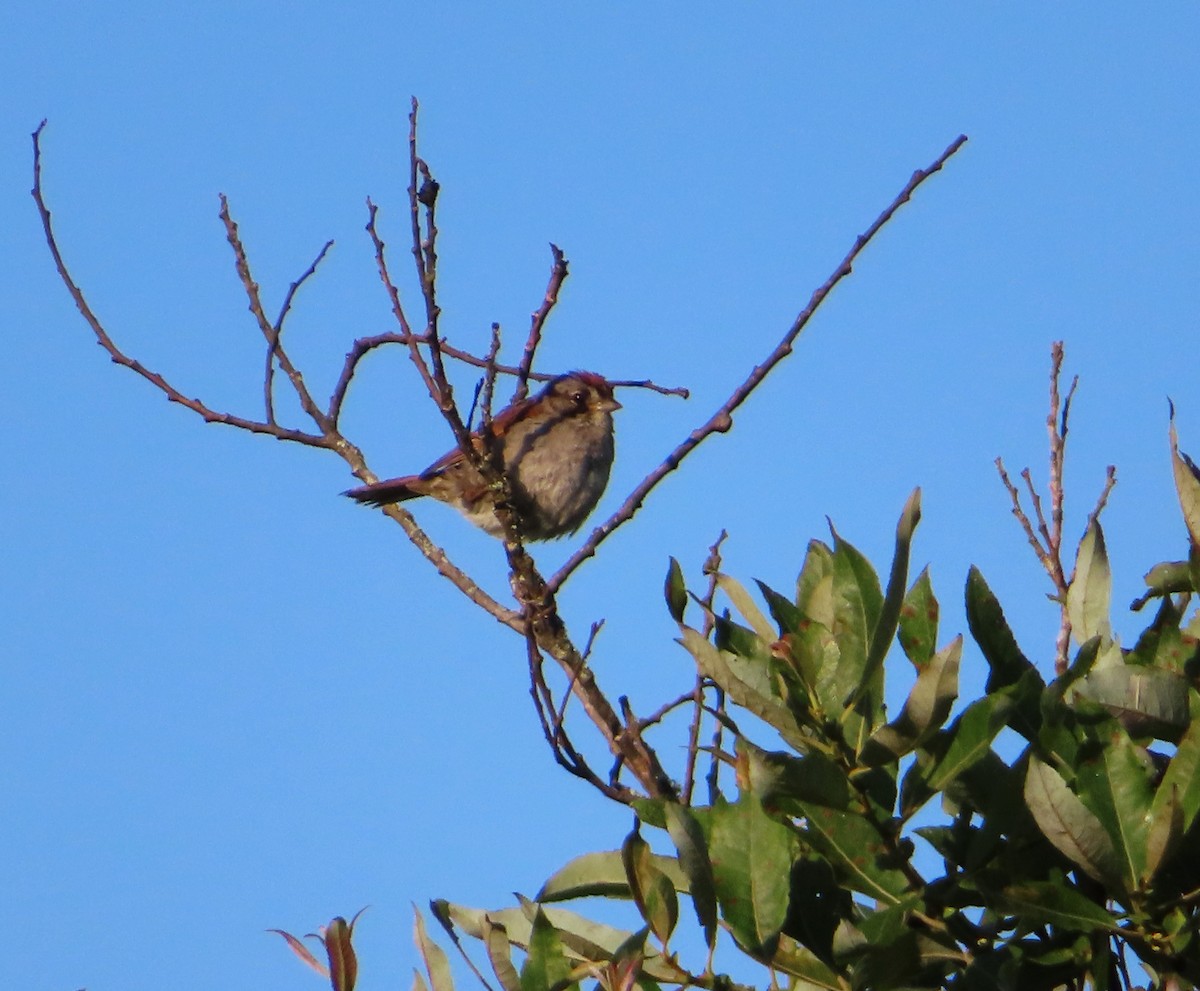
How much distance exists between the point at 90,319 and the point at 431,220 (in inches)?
77.6

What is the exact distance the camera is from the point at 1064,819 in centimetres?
206

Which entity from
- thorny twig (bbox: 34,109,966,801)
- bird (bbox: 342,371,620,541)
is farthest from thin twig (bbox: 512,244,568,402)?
bird (bbox: 342,371,620,541)

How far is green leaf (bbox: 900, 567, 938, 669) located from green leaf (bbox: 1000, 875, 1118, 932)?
1.30ft

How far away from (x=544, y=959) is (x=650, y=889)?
0.19 metres

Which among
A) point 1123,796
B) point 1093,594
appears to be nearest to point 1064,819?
point 1123,796

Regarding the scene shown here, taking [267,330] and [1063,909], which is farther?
[267,330]

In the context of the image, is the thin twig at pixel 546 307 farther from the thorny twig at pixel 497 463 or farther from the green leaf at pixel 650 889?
the green leaf at pixel 650 889

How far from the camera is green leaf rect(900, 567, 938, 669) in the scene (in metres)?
2.36

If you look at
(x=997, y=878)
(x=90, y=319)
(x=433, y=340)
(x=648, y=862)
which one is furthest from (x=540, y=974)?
(x=90, y=319)

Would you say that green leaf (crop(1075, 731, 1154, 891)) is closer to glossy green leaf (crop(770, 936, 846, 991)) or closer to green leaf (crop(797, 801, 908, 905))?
green leaf (crop(797, 801, 908, 905))

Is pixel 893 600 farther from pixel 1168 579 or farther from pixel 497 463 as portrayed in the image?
pixel 497 463

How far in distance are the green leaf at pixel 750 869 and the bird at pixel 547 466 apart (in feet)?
17.3

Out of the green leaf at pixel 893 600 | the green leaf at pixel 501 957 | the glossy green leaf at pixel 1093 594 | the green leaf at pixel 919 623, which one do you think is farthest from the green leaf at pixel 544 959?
the glossy green leaf at pixel 1093 594

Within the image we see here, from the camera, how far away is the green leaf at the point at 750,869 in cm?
216
